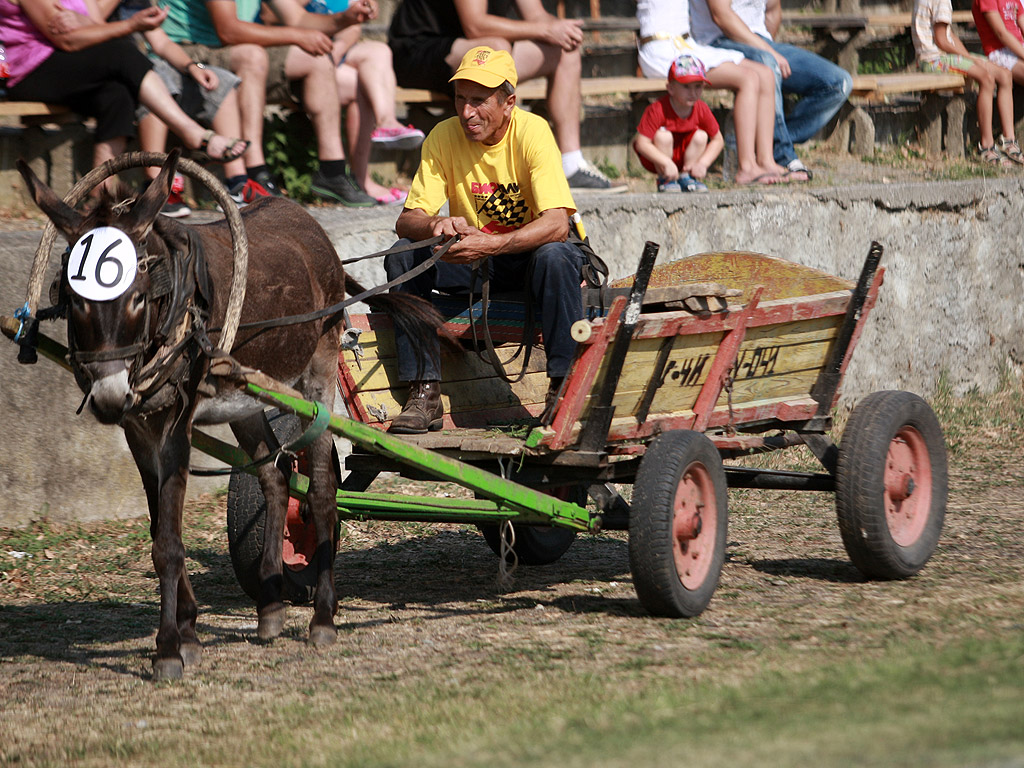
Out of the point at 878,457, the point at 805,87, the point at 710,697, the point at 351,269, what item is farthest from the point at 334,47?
the point at 710,697

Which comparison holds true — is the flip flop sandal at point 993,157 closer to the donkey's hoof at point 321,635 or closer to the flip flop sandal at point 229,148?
the flip flop sandal at point 229,148

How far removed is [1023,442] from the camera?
29.5 feet

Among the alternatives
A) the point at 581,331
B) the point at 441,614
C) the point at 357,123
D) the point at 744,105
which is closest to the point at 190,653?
the point at 441,614

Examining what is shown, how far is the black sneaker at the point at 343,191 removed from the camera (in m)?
8.55

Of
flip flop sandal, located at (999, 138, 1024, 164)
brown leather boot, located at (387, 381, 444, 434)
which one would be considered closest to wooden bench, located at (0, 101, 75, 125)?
brown leather boot, located at (387, 381, 444, 434)

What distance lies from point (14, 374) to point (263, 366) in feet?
6.70

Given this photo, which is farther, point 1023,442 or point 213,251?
point 1023,442

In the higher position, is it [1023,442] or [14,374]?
[14,374]

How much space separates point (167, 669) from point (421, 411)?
1447mm

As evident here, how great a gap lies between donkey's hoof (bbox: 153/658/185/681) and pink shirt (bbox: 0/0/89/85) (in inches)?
174

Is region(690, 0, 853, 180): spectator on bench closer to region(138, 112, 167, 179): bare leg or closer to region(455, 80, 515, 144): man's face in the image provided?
region(138, 112, 167, 179): bare leg

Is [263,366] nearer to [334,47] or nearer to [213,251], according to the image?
[213,251]

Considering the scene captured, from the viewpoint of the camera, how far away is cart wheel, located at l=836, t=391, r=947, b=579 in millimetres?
5117

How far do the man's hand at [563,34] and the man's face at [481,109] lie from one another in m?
3.88
